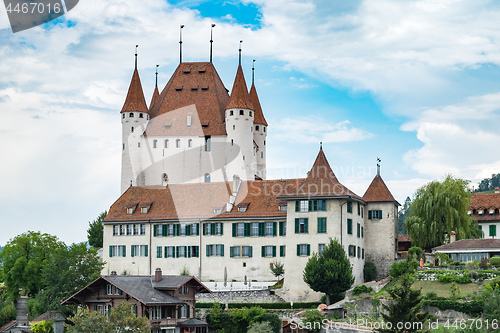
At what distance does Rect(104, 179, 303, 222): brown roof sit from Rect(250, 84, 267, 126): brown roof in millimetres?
26138

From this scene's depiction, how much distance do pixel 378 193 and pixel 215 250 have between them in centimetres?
1522

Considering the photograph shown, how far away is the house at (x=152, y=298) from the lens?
6284cm

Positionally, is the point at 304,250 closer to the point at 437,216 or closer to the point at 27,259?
the point at 437,216

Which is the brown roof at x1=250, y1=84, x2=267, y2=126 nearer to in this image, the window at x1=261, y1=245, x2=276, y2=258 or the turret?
the turret

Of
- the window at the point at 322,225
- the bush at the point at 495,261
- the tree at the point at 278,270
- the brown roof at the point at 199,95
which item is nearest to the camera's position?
the bush at the point at 495,261

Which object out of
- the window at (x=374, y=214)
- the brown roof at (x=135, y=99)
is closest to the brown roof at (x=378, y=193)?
the window at (x=374, y=214)

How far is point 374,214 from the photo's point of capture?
78500 millimetres

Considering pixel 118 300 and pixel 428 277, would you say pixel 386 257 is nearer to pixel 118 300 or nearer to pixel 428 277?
pixel 428 277

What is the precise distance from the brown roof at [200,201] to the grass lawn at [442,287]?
15.1 meters

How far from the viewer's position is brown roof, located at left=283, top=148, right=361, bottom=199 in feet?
240

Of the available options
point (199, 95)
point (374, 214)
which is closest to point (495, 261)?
point (374, 214)

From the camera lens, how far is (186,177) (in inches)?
4058

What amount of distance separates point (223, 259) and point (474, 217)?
99.7ft

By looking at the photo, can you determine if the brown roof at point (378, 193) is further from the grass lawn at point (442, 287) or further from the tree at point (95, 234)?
the tree at point (95, 234)
